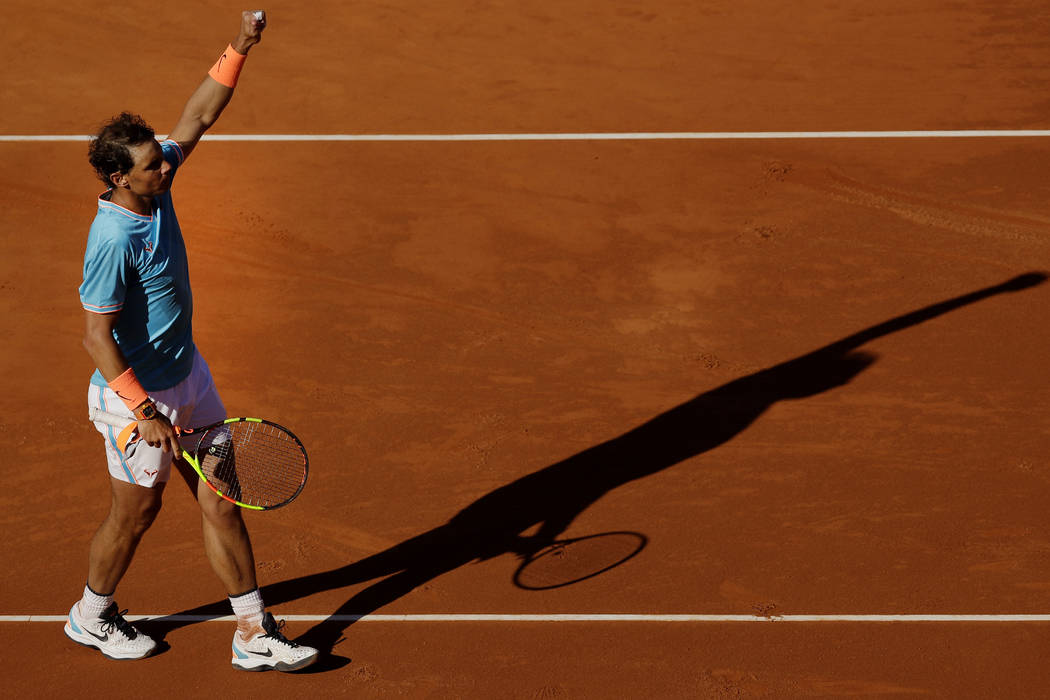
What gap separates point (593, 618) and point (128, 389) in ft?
8.09

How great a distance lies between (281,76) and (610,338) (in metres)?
3.90

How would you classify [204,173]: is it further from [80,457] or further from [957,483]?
[957,483]

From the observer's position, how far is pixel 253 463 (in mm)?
5895

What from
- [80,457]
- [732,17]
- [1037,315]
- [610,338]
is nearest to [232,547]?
[80,457]

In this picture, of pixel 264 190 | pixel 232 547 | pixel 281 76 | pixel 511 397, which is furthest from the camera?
pixel 281 76

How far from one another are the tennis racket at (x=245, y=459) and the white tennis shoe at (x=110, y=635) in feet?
2.63

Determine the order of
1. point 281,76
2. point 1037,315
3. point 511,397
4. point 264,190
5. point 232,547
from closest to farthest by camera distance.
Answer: point 232,547 < point 511,397 < point 1037,315 < point 264,190 < point 281,76

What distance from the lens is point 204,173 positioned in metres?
8.66

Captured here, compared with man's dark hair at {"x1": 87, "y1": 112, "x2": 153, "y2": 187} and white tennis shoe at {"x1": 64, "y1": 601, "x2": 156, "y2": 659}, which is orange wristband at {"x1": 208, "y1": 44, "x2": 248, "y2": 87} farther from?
white tennis shoe at {"x1": 64, "y1": 601, "x2": 156, "y2": 659}

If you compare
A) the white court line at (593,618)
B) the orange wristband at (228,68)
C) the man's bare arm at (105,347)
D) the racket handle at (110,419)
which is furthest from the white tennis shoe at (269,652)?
the orange wristband at (228,68)

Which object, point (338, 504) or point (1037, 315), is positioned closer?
point (338, 504)

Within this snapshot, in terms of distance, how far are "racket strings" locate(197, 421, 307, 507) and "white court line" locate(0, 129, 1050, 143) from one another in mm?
3279

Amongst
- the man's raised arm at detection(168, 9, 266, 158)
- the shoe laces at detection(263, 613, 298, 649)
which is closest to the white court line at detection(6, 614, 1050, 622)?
the shoe laces at detection(263, 613, 298, 649)

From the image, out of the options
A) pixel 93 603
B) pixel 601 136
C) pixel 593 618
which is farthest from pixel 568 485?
pixel 601 136
